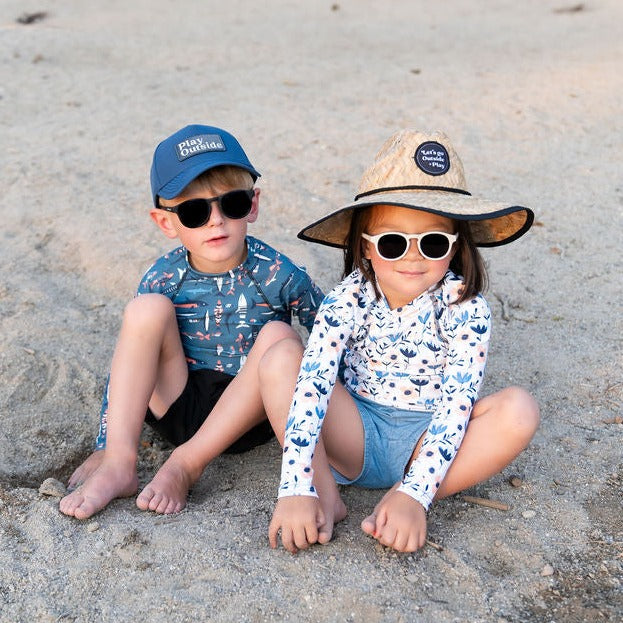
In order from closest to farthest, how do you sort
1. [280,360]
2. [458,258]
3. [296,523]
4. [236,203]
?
1. [296,523]
2. [280,360]
3. [458,258]
4. [236,203]

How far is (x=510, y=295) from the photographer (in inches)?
153

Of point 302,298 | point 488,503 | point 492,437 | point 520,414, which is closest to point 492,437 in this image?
point 492,437

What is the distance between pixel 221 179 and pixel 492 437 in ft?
3.86

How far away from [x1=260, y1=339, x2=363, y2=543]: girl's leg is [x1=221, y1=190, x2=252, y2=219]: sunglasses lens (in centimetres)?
46

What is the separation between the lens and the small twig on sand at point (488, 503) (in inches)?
97.6

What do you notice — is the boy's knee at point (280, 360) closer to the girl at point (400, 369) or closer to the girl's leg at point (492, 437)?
the girl at point (400, 369)

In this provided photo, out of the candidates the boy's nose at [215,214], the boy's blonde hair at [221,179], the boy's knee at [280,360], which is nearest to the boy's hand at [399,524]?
the boy's knee at [280,360]

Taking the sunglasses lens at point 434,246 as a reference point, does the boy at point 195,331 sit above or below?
below

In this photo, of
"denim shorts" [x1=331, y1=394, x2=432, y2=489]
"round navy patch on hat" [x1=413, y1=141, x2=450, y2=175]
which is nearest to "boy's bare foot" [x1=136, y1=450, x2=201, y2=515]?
"denim shorts" [x1=331, y1=394, x2=432, y2=489]

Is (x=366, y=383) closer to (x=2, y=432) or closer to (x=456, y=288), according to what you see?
(x=456, y=288)

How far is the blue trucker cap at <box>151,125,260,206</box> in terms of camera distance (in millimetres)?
2629

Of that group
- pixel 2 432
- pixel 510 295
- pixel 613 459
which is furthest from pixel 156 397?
pixel 510 295

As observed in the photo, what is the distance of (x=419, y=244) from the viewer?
2.39 metres

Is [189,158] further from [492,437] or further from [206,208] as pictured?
[492,437]
